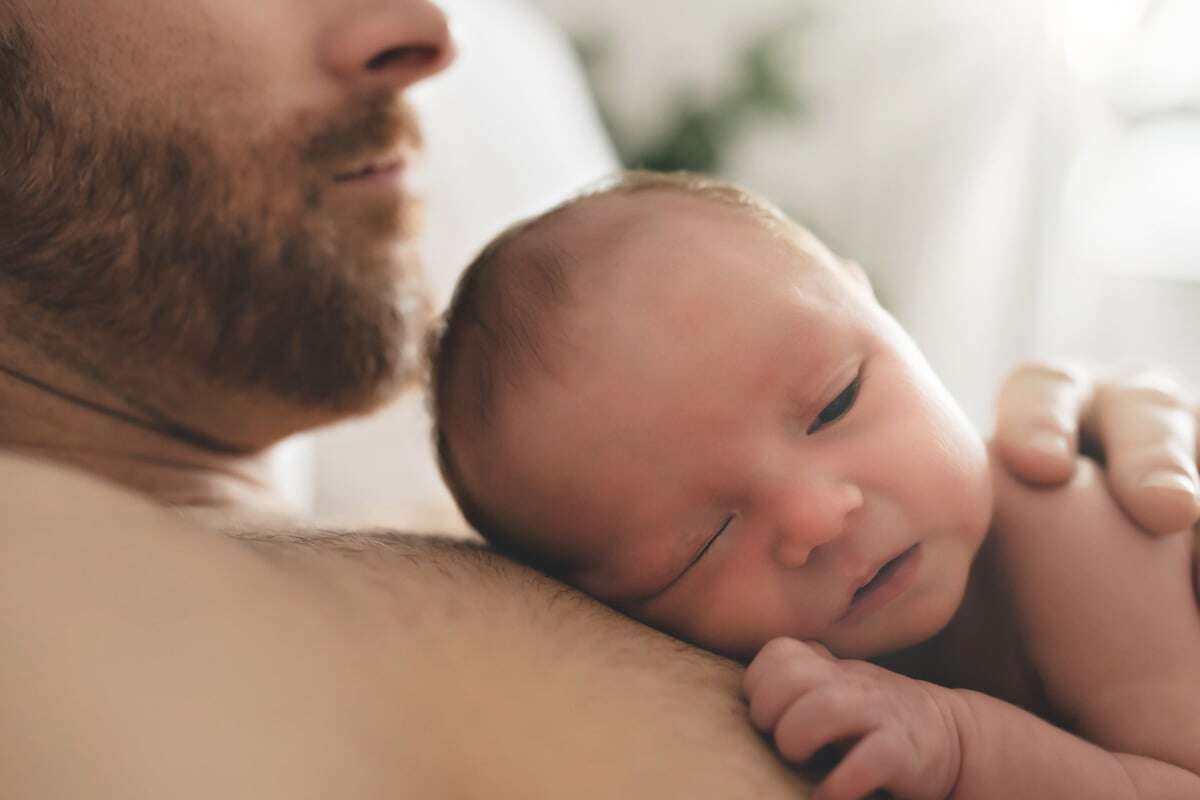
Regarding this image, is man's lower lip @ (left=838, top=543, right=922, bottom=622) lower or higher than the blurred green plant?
lower

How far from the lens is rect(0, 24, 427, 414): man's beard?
1101mm

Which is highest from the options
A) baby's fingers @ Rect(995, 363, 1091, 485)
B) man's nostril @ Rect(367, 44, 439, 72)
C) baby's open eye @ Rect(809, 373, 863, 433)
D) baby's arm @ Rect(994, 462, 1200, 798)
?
man's nostril @ Rect(367, 44, 439, 72)

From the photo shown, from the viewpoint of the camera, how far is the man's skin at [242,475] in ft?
1.83

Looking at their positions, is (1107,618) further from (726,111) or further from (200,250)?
(726,111)

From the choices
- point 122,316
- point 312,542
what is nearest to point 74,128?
point 122,316

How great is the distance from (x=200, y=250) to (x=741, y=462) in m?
0.70

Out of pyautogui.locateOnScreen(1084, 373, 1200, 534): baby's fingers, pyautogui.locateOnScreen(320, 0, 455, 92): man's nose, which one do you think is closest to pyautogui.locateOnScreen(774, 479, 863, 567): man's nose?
pyautogui.locateOnScreen(1084, 373, 1200, 534): baby's fingers

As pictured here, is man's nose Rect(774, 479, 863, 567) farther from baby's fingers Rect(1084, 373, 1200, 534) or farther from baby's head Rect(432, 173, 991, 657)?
baby's fingers Rect(1084, 373, 1200, 534)

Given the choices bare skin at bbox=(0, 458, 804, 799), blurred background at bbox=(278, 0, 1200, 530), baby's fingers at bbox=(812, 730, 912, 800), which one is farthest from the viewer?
blurred background at bbox=(278, 0, 1200, 530)

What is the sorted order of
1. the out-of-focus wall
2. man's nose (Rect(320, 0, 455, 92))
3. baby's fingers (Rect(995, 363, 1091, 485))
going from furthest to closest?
the out-of-focus wall → man's nose (Rect(320, 0, 455, 92)) → baby's fingers (Rect(995, 363, 1091, 485))

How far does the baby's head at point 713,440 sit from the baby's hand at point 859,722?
0.40 feet

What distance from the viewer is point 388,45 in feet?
3.97

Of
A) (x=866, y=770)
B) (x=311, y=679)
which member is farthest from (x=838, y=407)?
(x=311, y=679)

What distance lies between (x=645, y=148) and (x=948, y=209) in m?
0.94
